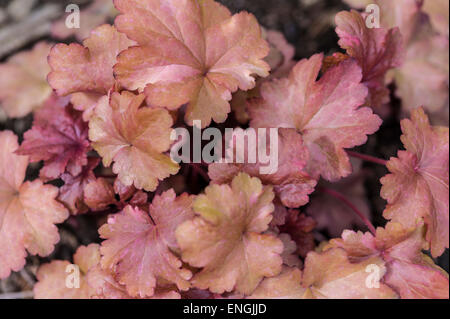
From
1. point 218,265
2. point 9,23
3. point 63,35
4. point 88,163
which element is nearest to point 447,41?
point 218,265

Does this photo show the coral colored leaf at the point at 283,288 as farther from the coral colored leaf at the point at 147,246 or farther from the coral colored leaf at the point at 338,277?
the coral colored leaf at the point at 147,246

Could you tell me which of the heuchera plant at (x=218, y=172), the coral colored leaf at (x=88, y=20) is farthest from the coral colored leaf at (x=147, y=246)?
the coral colored leaf at (x=88, y=20)

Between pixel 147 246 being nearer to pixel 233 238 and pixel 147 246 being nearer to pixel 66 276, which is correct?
pixel 233 238

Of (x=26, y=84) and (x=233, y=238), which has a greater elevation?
(x=26, y=84)

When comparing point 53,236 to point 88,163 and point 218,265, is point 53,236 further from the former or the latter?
point 218,265

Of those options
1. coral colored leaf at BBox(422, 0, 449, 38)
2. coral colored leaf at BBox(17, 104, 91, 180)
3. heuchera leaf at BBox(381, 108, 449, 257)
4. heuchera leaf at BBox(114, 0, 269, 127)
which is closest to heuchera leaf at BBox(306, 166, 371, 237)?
heuchera leaf at BBox(381, 108, 449, 257)

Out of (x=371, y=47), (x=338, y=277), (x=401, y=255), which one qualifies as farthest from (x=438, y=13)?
(x=338, y=277)
